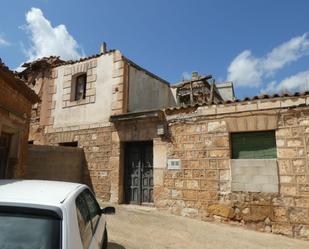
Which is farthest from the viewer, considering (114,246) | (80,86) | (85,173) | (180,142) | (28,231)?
(80,86)

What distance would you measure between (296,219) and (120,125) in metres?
5.78

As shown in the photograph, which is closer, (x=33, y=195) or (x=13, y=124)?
(x=33, y=195)

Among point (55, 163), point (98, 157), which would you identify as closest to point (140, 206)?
point (98, 157)

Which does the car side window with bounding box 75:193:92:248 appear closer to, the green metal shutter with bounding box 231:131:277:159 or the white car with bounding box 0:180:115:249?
the white car with bounding box 0:180:115:249

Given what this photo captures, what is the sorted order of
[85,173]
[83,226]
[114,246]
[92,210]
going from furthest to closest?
[85,173], [114,246], [92,210], [83,226]

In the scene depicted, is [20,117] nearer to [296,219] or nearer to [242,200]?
[242,200]

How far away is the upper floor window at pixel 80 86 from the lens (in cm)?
1149

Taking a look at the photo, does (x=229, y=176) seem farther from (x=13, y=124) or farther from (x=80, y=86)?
(x=80, y=86)

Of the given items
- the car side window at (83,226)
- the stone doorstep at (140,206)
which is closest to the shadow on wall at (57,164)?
the stone doorstep at (140,206)

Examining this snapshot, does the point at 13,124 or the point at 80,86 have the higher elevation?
the point at 80,86

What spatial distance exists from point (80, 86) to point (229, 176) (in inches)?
275

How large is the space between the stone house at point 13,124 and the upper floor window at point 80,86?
12.9 feet

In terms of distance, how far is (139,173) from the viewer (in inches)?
370

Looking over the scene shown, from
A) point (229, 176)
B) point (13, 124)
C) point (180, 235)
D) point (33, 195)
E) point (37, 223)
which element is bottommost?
point (180, 235)
